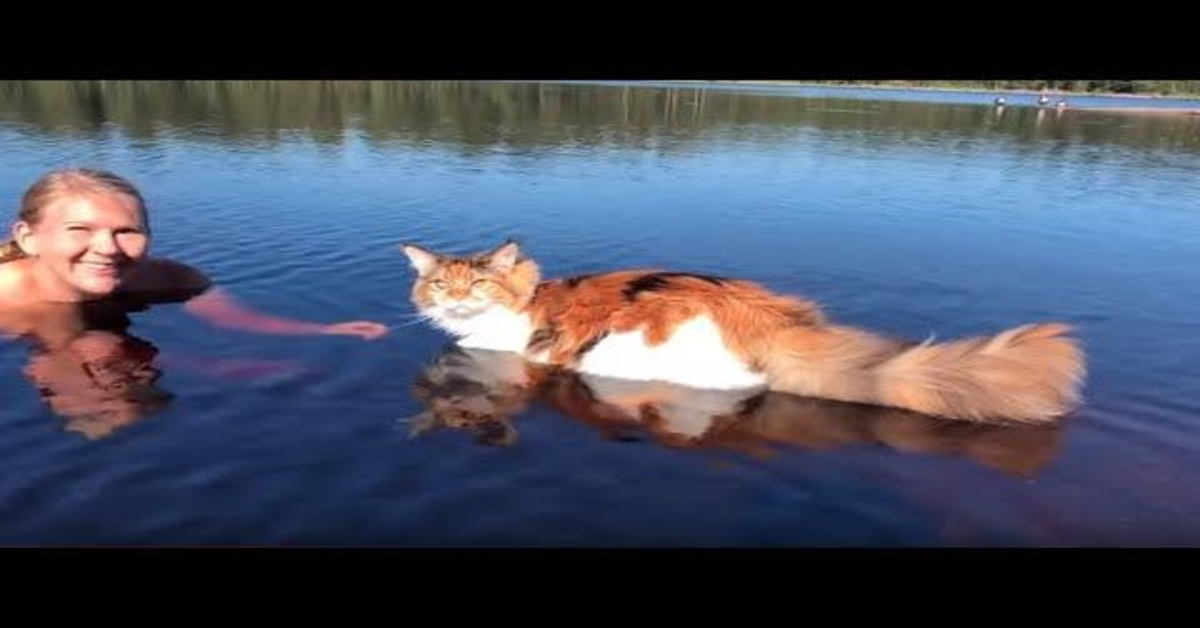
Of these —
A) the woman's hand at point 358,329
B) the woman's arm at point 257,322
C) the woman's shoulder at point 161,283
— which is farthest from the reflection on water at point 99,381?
the woman's hand at point 358,329

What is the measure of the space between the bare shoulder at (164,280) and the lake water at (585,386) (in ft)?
1.60

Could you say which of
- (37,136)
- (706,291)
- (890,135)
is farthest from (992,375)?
(890,135)

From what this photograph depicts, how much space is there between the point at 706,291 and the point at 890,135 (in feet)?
68.3

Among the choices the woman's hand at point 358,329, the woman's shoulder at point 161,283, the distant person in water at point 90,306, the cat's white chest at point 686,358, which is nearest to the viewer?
the distant person in water at point 90,306

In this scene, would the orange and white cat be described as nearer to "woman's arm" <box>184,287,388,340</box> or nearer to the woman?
"woman's arm" <box>184,287,388,340</box>

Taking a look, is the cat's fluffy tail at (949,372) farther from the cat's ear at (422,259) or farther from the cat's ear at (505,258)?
the cat's ear at (422,259)

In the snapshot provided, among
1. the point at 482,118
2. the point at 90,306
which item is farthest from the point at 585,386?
→ the point at 482,118

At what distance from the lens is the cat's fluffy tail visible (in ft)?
16.5

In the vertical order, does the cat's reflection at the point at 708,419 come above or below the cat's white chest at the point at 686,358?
below

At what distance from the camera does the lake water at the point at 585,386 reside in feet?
13.8

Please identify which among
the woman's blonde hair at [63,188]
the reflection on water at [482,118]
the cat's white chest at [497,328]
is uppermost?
the reflection on water at [482,118]

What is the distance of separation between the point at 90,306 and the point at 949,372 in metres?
6.79

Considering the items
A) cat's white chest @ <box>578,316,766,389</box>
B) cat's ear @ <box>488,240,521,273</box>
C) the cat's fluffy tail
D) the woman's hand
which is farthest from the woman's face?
the cat's fluffy tail

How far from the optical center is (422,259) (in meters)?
6.48
